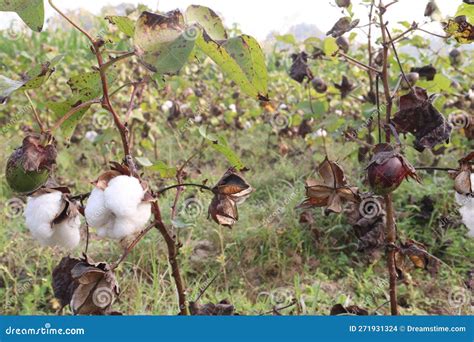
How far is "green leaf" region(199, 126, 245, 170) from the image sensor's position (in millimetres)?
800

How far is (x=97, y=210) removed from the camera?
673mm

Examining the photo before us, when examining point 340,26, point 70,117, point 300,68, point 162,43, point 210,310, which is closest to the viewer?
point 162,43

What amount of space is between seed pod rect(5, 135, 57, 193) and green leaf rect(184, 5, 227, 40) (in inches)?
8.9

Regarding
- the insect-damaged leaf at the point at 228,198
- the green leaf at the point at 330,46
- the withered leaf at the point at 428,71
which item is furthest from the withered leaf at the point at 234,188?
the withered leaf at the point at 428,71

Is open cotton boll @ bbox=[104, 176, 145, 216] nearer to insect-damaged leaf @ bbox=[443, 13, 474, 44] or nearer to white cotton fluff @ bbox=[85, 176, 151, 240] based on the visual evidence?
white cotton fluff @ bbox=[85, 176, 151, 240]

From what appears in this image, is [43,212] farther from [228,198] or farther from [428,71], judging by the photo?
[428,71]

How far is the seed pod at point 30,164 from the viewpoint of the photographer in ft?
2.14

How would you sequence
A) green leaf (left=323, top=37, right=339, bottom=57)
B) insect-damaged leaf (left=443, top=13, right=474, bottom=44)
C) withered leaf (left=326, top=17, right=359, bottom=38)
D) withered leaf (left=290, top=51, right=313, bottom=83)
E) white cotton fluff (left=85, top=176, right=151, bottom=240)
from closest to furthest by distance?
white cotton fluff (left=85, top=176, right=151, bottom=240)
insect-damaged leaf (left=443, top=13, right=474, bottom=44)
withered leaf (left=326, top=17, right=359, bottom=38)
green leaf (left=323, top=37, right=339, bottom=57)
withered leaf (left=290, top=51, right=313, bottom=83)

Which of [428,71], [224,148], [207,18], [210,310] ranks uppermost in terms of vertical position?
[428,71]

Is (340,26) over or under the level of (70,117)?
over

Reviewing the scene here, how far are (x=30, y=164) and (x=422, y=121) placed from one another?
0.57 m

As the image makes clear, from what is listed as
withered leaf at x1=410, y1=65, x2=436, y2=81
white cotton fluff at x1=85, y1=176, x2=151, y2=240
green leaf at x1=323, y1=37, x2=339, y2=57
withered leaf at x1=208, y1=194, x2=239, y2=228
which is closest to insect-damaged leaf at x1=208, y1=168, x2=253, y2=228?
withered leaf at x1=208, y1=194, x2=239, y2=228

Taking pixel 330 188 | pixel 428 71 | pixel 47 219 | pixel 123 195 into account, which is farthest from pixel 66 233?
pixel 428 71

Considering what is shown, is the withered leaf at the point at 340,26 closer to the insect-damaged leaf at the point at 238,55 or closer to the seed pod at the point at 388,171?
the seed pod at the point at 388,171
